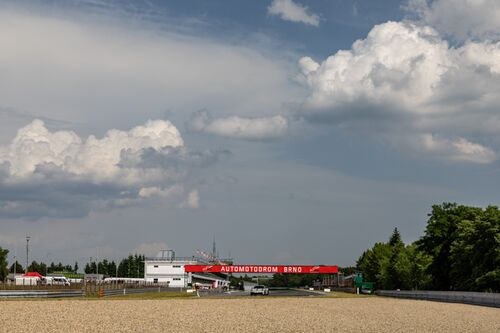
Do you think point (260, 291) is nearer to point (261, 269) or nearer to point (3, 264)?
→ point (261, 269)

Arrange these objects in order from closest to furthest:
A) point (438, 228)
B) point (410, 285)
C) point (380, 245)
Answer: point (438, 228)
point (410, 285)
point (380, 245)

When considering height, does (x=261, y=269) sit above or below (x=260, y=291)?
above

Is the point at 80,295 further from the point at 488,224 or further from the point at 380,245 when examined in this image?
the point at 380,245

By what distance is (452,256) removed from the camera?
10344 cm

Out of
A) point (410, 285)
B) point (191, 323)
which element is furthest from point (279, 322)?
point (410, 285)

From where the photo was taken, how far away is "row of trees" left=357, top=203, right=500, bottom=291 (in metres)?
89.9

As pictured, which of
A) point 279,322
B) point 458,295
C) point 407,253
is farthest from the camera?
point 407,253

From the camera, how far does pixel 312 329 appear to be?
32875 mm

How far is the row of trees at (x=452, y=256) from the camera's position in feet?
295

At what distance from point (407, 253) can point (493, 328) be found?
351ft

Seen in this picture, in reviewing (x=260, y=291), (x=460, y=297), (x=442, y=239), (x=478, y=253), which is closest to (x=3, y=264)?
(x=260, y=291)

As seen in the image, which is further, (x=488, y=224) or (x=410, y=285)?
(x=410, y=285)

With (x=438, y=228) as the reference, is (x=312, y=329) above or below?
below

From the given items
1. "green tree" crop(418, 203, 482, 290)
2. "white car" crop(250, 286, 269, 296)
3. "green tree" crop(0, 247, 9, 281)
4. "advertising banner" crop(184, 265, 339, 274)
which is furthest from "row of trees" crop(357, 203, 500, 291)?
"green tree" crop(0, 247, 9, 281)
